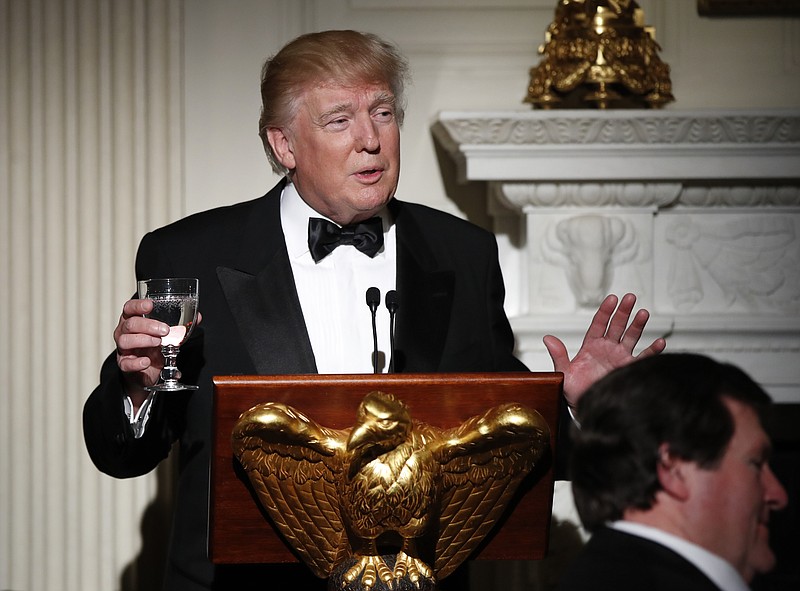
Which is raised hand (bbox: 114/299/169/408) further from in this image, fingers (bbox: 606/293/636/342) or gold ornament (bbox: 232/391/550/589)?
fingers (bbox: 606/293/636/342)

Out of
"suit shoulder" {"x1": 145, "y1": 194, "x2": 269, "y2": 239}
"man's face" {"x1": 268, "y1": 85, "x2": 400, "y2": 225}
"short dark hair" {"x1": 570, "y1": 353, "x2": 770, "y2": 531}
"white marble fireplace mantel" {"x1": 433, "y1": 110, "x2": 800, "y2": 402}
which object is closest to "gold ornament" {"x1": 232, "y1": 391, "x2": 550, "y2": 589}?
"short dark hair" {"x1": 570, "y1": 353, "x2": 770, "y2": 531}

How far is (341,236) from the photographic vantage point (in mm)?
2527

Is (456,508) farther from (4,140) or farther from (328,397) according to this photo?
(4,140)

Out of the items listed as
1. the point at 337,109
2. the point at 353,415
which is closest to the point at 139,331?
the point at 353,415

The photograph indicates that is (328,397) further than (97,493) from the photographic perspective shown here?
No

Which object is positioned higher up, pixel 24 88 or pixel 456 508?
pixel 24 88

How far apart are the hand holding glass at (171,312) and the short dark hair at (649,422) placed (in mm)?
809

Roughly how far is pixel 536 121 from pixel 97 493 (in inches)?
74.4

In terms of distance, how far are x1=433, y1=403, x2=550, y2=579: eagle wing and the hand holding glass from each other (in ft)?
1.72

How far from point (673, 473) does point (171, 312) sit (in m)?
→ 0.96

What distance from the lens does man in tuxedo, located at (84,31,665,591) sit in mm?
2363

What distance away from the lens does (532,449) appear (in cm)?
182

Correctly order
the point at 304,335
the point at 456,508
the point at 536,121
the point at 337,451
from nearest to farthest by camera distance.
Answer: the point at 337,451, the point at 456,508, the point at 304,335, the point at 536,121

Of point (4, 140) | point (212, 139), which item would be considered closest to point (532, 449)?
point (212, 139)
